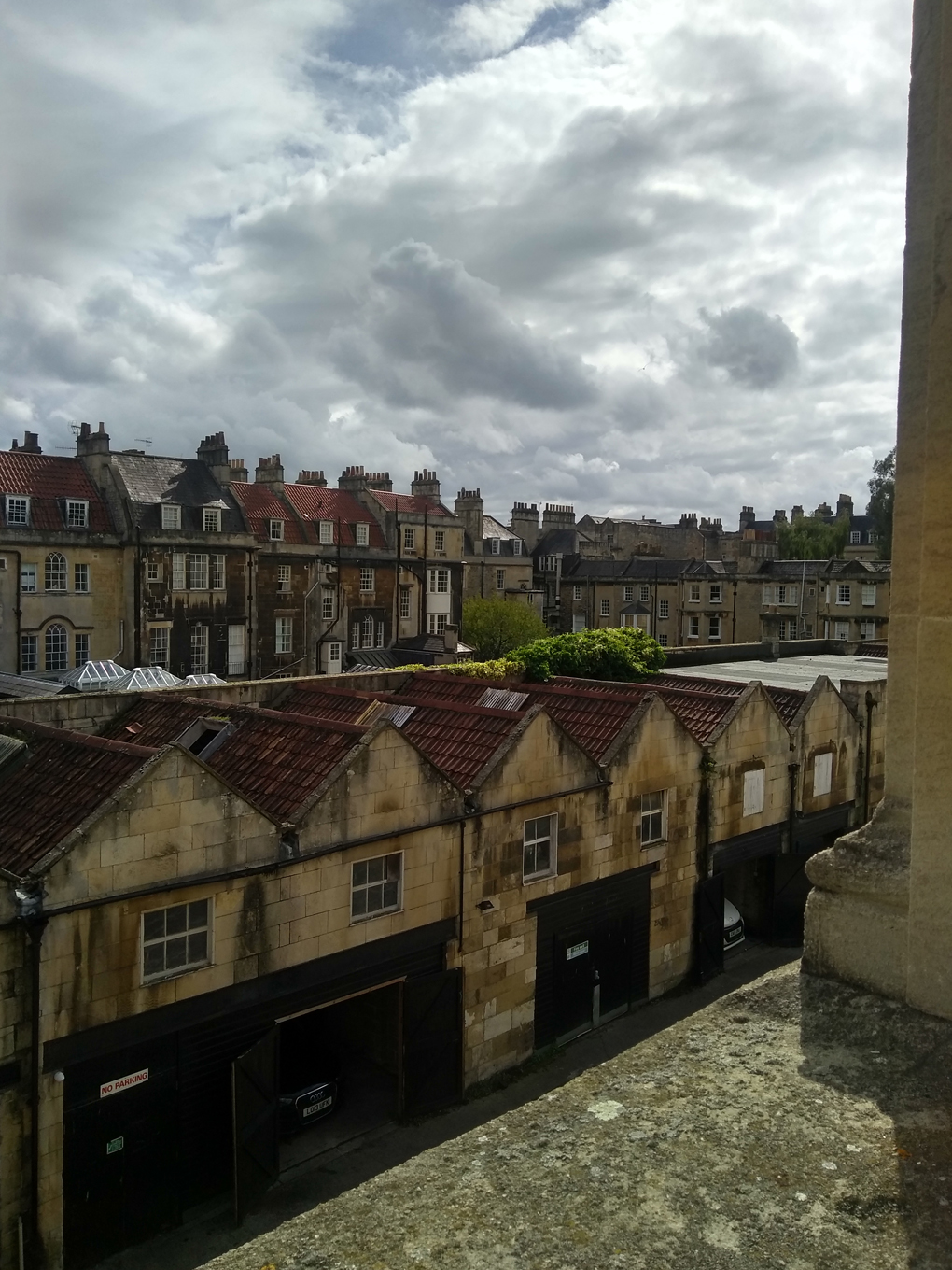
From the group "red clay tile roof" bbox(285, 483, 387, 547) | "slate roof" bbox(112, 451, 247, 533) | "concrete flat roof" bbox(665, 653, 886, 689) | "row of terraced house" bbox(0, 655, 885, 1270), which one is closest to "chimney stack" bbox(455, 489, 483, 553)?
"red clay tile roof" bbox(285, 483, 387, 547)

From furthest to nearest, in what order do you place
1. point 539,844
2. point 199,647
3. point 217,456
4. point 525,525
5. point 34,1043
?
point 525,525 → point 217,456 → point 199,647 → point 539,844 → point 34,1043

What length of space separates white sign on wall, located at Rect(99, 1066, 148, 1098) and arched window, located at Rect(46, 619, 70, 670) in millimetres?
41943

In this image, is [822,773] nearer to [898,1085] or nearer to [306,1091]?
[306,1091]

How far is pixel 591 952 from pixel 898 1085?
1899 centimetres

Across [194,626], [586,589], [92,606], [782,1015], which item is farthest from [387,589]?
[782,1015]

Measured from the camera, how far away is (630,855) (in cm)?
2266

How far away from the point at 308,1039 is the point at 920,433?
1896 cm

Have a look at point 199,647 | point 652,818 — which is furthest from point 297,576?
point 652,818

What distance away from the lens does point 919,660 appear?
12.8 feet

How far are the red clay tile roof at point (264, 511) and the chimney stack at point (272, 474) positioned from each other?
51cm

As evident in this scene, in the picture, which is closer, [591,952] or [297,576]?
[591,952]

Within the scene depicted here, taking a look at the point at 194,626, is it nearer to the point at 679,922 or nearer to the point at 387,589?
the point at 387,589

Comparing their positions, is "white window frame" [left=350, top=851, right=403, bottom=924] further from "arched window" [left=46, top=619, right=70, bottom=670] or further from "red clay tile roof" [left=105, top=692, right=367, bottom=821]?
"arched window" [left=46, top=619, right=70, bottom=670]

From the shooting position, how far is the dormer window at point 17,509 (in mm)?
51266
